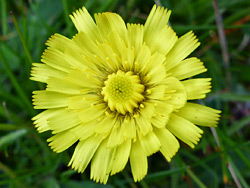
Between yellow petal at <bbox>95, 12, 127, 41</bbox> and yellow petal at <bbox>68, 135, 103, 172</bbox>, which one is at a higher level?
yellow petal at <bbox>95, 12, 127, 41</bbox>

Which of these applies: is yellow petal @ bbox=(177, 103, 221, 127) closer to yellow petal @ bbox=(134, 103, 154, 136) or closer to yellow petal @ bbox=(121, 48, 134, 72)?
yellow petal @ bbox=(134, 103, 154, 136)

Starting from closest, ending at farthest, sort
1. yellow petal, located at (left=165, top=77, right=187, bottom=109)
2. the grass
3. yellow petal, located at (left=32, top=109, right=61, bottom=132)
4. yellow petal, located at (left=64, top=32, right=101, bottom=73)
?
yellow petal, located at (left=165, top=77, right=187, bottom=109) < yellow petal, located at (left=64, top=32, right=101, bottom=73) < yellow petal, located at (left=32, top=109, right=61, bottom=132) < the grass

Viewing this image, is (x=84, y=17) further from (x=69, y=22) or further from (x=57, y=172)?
(x=57, y=172)

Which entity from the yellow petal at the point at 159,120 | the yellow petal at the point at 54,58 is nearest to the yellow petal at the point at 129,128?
the yellow petal at the point at 159,120

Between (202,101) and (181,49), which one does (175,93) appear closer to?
(181,49)

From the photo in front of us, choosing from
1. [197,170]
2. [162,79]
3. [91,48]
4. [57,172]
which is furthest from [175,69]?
[57,172]

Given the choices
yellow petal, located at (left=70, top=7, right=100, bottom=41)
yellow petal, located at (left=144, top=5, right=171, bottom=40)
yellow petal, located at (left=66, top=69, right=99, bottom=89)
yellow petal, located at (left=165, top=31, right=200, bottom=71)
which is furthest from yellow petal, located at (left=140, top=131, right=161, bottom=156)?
yellow petal, located at (left=70, top=7, right=100, bottom=41)
